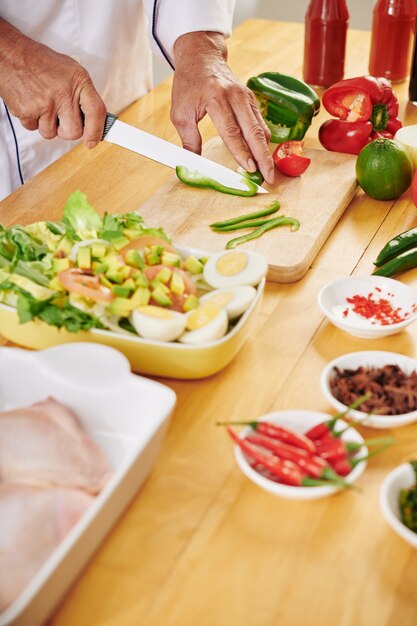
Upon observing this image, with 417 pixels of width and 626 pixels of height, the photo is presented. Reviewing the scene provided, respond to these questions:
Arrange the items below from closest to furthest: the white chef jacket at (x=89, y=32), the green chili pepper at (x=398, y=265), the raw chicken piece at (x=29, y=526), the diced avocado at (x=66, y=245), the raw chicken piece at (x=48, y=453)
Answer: the raw chicken piece at (x=29, y=526) < the raw chicken piece at (x=48, y=453) < the diced avocado at (x=66, y=245) < the green chili pepper at (x=398, y=265) < the white chef jacket at (x=89, y=32)

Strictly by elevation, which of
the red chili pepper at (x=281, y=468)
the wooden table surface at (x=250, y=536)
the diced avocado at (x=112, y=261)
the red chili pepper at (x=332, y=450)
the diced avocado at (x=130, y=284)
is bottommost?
the wooden table surface at (x=250, y=536)

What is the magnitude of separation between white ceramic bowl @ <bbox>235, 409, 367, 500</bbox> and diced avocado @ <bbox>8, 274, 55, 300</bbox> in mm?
393

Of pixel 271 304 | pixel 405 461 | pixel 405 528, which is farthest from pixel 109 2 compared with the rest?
pixel 405 528

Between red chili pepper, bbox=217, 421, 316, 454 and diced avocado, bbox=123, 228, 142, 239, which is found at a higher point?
diced avocado, bbox=123, 228, 142, 239

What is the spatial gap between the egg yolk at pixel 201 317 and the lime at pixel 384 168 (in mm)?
720

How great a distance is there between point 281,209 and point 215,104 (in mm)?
358

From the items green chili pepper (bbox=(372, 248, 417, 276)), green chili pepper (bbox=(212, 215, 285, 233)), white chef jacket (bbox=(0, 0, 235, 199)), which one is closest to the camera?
green chili pepper (bbox=(372, 248, 417, 276))

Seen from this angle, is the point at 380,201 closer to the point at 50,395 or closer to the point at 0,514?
the point at 50,395

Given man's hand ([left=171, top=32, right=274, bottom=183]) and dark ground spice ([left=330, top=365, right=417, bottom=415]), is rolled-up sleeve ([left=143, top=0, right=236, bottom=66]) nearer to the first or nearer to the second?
man's hand ([left=171, top=32, right=274, bottom=183])

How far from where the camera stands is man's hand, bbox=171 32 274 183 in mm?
1869

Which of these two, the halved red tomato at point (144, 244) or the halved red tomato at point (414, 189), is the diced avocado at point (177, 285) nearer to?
the halved red tomato at point (144, 244)

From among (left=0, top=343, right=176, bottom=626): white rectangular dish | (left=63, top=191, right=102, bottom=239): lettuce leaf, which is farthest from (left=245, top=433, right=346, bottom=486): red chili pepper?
(left=63, top=191, right=102, bottom=239): lettuce leaf

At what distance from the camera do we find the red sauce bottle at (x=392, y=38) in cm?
234

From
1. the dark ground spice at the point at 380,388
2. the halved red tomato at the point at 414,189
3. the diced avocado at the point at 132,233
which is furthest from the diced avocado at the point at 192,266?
the halved red tomato at the point at 414,189
